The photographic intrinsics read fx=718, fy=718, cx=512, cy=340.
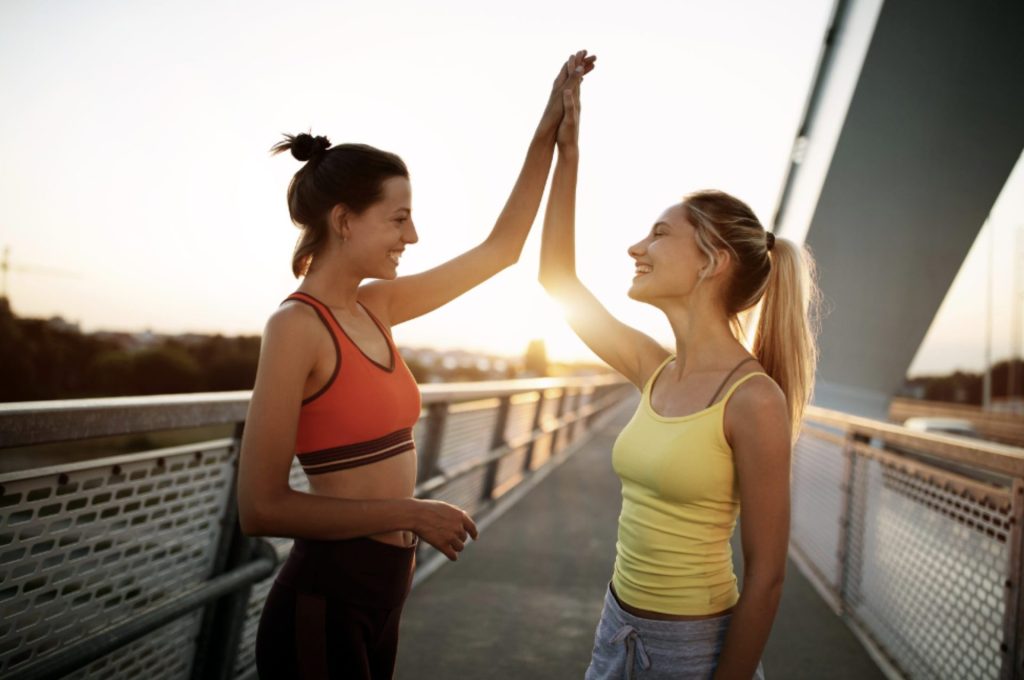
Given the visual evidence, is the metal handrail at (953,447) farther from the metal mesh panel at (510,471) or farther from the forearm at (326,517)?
the metal mesh panel at (510,471)

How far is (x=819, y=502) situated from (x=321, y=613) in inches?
193

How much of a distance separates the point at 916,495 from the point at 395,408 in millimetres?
3149

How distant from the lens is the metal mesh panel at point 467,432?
5.38m

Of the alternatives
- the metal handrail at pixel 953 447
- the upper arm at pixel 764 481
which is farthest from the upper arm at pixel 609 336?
the metal handrail at pixel 953 447

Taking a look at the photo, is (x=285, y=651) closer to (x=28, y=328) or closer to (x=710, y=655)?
(x=710, y=655)

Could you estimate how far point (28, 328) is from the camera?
119ft

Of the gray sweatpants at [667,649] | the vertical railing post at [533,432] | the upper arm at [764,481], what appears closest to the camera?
the upper arm at [764,481]

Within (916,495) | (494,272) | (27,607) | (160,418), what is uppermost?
(494,272)

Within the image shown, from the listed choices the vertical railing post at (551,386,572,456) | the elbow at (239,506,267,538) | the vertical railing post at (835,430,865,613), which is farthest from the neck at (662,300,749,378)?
the vertical railing post at (551,386,572,456)

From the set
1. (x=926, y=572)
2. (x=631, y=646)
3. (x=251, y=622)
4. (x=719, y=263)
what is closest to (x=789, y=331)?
(x=719, y=263)

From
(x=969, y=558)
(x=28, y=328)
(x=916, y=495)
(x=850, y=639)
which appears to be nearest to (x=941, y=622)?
(x=969, y=558)

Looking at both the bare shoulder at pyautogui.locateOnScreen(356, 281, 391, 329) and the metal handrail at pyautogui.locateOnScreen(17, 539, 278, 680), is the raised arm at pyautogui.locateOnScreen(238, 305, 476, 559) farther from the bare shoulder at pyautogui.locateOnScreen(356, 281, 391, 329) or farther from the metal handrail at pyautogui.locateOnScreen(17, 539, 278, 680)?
the metal handrail at pyautogui.locateOnScreen(17, 539, 278, 680)

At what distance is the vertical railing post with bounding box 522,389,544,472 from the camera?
372 inches

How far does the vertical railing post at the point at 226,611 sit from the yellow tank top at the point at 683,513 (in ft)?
5.01
